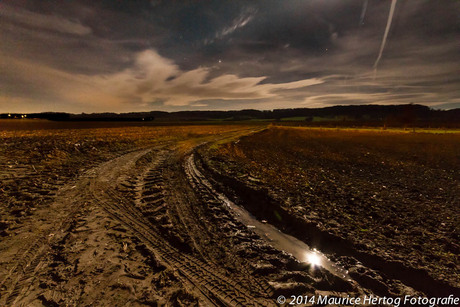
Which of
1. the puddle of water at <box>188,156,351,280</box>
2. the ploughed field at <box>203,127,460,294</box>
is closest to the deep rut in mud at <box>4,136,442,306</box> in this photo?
the puddle of water at <box>188,156,351,280</box>

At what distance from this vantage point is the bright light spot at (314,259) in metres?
3.72

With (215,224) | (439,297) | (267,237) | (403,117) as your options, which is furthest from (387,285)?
(403,117)

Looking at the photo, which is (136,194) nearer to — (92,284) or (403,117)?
(92,284)

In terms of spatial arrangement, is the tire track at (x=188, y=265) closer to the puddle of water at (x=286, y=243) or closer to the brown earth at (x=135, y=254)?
the brown earth at (x=135, y=254)

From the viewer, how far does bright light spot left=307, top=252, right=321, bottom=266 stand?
147 inches

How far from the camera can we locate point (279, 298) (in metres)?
2.96

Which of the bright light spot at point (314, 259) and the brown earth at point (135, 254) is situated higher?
the brown earth at point (135, 254)

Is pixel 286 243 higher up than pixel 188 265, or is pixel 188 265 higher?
pixel 188 265

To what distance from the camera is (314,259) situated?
12.6ft

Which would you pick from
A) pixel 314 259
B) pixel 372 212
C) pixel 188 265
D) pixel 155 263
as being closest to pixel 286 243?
pixel 314 259

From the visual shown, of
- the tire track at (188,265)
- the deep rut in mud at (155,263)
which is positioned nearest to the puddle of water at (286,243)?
the deep rut in mud at (155,263)

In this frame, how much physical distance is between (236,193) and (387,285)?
4.72m

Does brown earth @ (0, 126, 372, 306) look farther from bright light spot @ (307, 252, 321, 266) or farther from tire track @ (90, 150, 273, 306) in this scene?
bright light spot @ (307, 252, 321, 266)

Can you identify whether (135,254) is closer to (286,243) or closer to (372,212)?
(286,243)
